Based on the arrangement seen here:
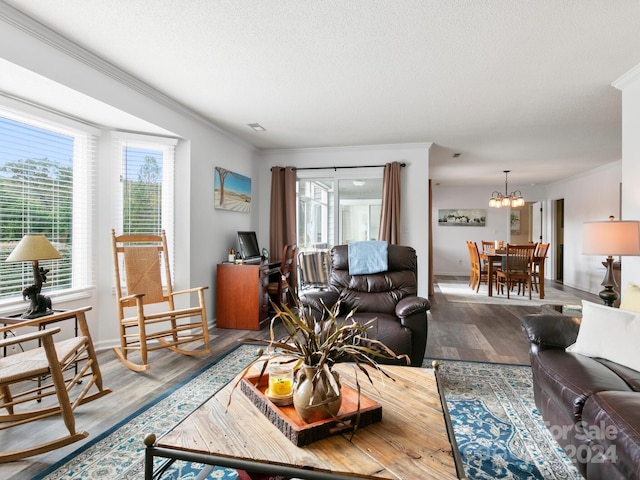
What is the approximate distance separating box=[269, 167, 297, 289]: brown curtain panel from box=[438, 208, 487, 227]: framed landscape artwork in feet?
18.3

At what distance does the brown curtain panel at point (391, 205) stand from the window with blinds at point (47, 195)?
3.53 m

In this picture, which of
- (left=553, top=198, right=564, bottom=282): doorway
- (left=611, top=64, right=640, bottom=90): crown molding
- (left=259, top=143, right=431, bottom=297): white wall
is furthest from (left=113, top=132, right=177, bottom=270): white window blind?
(left=553, top=198, right=564, bottom=282): doorway

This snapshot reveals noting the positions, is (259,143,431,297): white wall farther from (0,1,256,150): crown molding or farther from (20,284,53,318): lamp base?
(20,284,53,318): lamp base

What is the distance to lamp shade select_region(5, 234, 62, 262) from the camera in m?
2.28

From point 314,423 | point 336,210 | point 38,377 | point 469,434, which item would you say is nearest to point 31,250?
point 38,377

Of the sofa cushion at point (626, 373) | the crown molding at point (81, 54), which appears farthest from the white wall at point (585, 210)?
the crown molding at point (81, 54)

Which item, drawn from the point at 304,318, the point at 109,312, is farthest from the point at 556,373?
the point at 109,312

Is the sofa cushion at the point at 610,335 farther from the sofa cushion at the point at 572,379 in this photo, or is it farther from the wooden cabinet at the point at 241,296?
the wooden cabinet at the point at 241,296

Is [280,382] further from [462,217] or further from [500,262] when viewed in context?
[462,217]

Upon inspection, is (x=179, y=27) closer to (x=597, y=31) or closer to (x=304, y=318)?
(x=304, y=318)

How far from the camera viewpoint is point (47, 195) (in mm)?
2963

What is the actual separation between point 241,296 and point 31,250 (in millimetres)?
2190

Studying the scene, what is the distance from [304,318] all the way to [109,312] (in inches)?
115

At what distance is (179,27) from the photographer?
2184 mm
